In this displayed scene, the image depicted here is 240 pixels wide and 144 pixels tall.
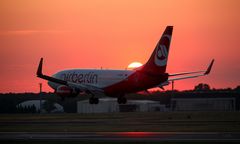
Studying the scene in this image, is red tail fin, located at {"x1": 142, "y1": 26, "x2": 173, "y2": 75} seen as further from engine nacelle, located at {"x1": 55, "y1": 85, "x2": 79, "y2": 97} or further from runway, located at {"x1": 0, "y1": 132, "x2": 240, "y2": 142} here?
runway, located at {"x1": 0, "y1": 132, "x2": 240, "y2": 142}

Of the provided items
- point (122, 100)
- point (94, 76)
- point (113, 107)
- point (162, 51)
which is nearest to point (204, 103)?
point (113, 107)

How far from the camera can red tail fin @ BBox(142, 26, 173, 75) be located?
307ft

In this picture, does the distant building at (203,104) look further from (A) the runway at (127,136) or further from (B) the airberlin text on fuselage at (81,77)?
(A) the runway at (127,136)

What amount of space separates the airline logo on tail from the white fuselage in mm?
6357

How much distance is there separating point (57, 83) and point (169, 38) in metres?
22.0

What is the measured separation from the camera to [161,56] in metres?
94.0

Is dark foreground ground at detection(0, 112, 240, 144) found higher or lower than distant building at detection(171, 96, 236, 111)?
lower

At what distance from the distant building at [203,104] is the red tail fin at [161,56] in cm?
4327

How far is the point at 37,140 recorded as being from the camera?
54.0 metres

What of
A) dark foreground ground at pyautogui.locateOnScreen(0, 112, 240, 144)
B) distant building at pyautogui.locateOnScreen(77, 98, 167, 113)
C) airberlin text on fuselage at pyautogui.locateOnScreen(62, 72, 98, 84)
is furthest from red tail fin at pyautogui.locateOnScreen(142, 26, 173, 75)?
distant building at pyautogui.locateOnScreen(77, 98, 167, 113)

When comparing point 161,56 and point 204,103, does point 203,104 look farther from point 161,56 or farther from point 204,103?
point 161,56

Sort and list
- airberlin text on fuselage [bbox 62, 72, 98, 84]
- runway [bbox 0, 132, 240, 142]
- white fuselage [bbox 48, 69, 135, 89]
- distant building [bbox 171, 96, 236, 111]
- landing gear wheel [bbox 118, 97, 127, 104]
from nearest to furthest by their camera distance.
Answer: runway [bbox 0, 132, 240, 142], white fuselage [bbox 48, 69, 135, 89], landing gear wheel [bbox 118, 97, 127, 104], airberlin text on fuselage [bbox 62, 72, 98, 84], distant building [bbox 171, 96, 236, 111]

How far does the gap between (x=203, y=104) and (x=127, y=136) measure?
85.1 meters

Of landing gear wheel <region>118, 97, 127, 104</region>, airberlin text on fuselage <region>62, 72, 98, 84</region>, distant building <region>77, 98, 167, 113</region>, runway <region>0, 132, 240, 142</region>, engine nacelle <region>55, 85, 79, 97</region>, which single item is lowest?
runway <region>0, 132, 240, 142</region>
